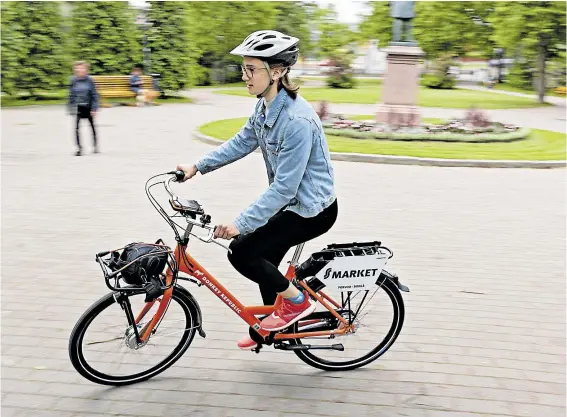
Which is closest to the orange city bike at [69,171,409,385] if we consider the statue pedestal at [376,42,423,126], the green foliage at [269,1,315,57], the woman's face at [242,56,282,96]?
the woman's face at [242,56,282,96]

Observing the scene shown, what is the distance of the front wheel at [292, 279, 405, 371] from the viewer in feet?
13.3

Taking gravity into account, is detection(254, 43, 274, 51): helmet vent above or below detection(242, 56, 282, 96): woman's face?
above

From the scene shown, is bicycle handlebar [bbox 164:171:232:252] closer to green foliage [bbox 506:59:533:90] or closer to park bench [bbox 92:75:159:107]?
park bench [bbox 92:75:159:107]

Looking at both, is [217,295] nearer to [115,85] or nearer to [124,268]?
[124,268]

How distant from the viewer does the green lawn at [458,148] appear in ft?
42.7

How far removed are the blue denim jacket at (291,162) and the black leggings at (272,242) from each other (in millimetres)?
74

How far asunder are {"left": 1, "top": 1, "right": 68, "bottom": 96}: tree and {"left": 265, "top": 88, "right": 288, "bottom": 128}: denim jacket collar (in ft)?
81.3

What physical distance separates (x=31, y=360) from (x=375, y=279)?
7.22ft

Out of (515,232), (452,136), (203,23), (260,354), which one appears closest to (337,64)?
(203,23)

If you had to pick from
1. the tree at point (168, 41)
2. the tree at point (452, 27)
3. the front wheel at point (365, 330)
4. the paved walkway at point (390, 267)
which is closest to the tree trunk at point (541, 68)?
the tree at point (452, 27)

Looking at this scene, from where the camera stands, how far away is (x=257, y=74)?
3.48m

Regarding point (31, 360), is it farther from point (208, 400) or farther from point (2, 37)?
point (2, 37)

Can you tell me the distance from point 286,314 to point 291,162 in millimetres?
958

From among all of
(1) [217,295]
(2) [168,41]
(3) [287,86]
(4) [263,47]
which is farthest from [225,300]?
(2) [168,41]
